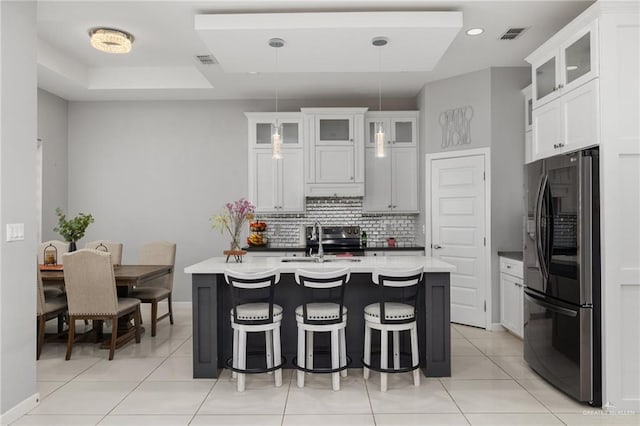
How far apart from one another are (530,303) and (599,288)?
755 millimetres

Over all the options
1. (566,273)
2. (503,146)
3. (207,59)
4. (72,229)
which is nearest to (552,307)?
(566,273)

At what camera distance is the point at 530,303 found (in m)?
3.67

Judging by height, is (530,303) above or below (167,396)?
above

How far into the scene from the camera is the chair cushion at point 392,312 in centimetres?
337

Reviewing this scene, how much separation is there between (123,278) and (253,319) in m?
1.63

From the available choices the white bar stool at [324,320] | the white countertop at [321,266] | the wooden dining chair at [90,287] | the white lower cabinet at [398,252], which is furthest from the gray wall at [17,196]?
the white lower cabinet at [398,252]

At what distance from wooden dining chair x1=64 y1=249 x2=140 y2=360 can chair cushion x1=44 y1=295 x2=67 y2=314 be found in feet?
1.05

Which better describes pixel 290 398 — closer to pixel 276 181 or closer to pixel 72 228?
pixel 72 228

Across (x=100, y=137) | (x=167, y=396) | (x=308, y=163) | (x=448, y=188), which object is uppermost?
(x=100, y=137)

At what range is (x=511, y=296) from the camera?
475 centimetres

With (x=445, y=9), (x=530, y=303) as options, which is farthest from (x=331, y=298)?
(x=445, y=9)

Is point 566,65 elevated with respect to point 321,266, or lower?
elevated

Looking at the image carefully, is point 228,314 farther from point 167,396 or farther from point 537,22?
point 537,22

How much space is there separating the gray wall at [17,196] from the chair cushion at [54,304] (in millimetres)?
1340
